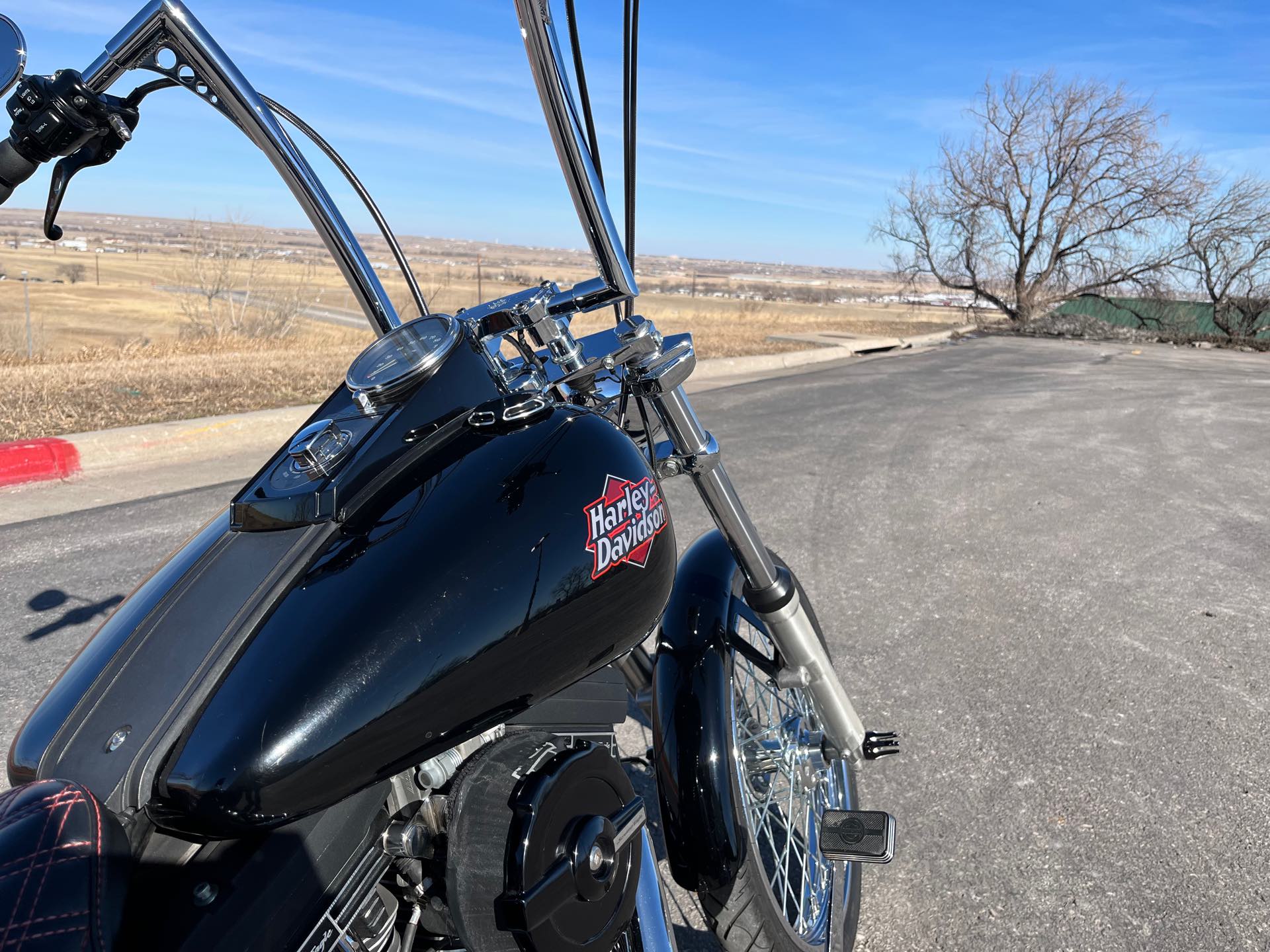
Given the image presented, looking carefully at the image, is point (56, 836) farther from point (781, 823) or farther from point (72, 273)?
point (72, 273)

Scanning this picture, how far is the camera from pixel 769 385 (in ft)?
37.1

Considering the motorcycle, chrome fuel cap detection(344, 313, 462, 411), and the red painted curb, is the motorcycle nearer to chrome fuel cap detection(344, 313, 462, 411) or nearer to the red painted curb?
chrome fuel cap detection(344, 313, 462, 411)

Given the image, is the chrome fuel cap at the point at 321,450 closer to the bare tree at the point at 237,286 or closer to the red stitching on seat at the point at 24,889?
the red stitching on seat at the point at 24,889

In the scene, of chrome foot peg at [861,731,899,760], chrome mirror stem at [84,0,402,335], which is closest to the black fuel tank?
chrome mirror stem at [84,0,402,335]

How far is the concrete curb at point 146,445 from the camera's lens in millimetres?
5633

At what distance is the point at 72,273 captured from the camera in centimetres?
4844

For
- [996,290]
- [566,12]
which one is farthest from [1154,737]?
[996,290]

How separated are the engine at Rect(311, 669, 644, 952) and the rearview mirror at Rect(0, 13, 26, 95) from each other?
1.15 metres

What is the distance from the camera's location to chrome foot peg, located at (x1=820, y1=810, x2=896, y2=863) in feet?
6.29

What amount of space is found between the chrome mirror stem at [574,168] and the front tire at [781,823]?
0.74 metres

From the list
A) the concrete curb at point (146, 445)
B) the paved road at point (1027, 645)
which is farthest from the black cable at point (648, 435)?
the concrete curb at point (146, 445)

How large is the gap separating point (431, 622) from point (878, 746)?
1352 mm

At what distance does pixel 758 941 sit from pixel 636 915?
399 mm

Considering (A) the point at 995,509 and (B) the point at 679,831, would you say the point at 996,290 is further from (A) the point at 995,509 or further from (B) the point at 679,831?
(B) the point at 679,831
